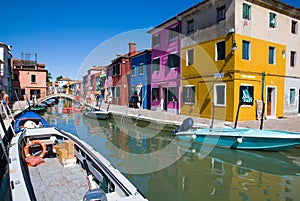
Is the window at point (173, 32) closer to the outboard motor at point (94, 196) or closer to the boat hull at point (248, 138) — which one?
the boat hull at point (248, 138)

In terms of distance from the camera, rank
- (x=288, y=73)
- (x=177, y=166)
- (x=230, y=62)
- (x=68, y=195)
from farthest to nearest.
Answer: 1. (x=288, y=73)
2. (x=230, y=62)
3. (x=177, y=166)
4. (x=68, y=195)

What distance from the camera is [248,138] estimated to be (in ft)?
→ 25.7

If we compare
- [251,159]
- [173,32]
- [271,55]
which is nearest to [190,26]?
[173,32]

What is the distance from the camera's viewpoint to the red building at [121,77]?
25.0 m

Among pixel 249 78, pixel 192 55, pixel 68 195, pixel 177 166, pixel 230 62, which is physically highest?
pixel 192 55

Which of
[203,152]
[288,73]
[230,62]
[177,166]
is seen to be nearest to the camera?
[177,166]

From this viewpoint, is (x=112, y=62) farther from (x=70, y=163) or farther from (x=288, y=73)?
(x=70, y=163)

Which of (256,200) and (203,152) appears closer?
(256,200)

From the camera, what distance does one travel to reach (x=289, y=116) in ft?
48.2

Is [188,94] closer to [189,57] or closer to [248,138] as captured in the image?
[189,57]

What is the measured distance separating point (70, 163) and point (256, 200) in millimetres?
4109

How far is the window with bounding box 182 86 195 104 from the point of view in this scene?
14742mm

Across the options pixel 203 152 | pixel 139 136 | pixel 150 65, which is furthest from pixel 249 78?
pixel 150 65

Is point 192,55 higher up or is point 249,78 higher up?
point 192,55
